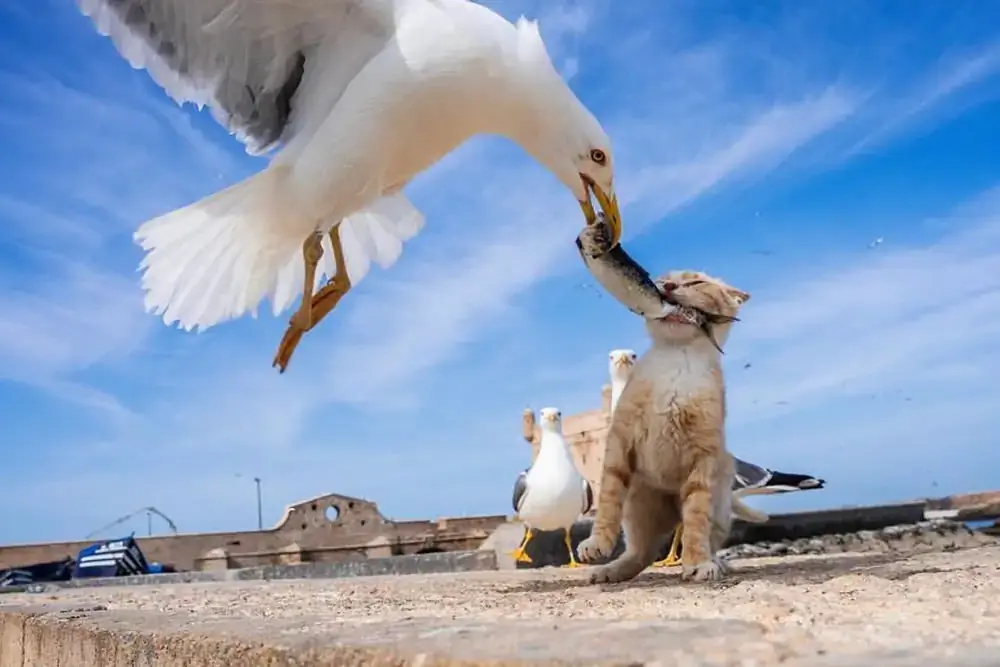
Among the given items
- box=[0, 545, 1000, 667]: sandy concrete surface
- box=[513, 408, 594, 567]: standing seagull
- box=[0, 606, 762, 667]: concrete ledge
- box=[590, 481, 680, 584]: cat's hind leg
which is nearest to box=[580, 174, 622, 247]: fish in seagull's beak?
box=[590, 481, 680, 584]: cat's hind leg

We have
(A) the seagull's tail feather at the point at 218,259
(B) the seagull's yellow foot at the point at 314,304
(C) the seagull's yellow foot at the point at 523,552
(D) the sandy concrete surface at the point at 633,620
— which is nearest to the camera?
(D) the sandy concrete surface at the point at 633,620

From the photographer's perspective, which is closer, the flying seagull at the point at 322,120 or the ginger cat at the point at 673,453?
the ginger cat at the point at 673,453

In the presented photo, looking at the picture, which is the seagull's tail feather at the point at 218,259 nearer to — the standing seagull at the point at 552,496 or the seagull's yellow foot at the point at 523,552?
the standing seagull at the point at 552,496

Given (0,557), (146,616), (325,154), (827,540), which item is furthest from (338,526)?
(146,616)

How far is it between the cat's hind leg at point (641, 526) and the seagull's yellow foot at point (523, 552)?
318 centimetres

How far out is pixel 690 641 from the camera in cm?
121

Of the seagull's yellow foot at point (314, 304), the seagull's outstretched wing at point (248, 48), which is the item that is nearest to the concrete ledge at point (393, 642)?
the seagull's yellow foot at point (314, 304)

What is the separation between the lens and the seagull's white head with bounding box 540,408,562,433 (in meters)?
6.86

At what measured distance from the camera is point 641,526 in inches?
118

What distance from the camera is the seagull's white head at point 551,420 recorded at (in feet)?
22.5

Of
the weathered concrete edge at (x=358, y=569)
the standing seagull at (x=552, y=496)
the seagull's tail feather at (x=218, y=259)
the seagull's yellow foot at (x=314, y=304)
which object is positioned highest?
the seagull's tail feather at (x=218, y=259)

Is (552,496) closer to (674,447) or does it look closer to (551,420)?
(551,420)

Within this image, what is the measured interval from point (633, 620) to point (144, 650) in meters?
1.05

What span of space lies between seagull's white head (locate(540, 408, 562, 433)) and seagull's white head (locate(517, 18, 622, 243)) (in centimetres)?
296
